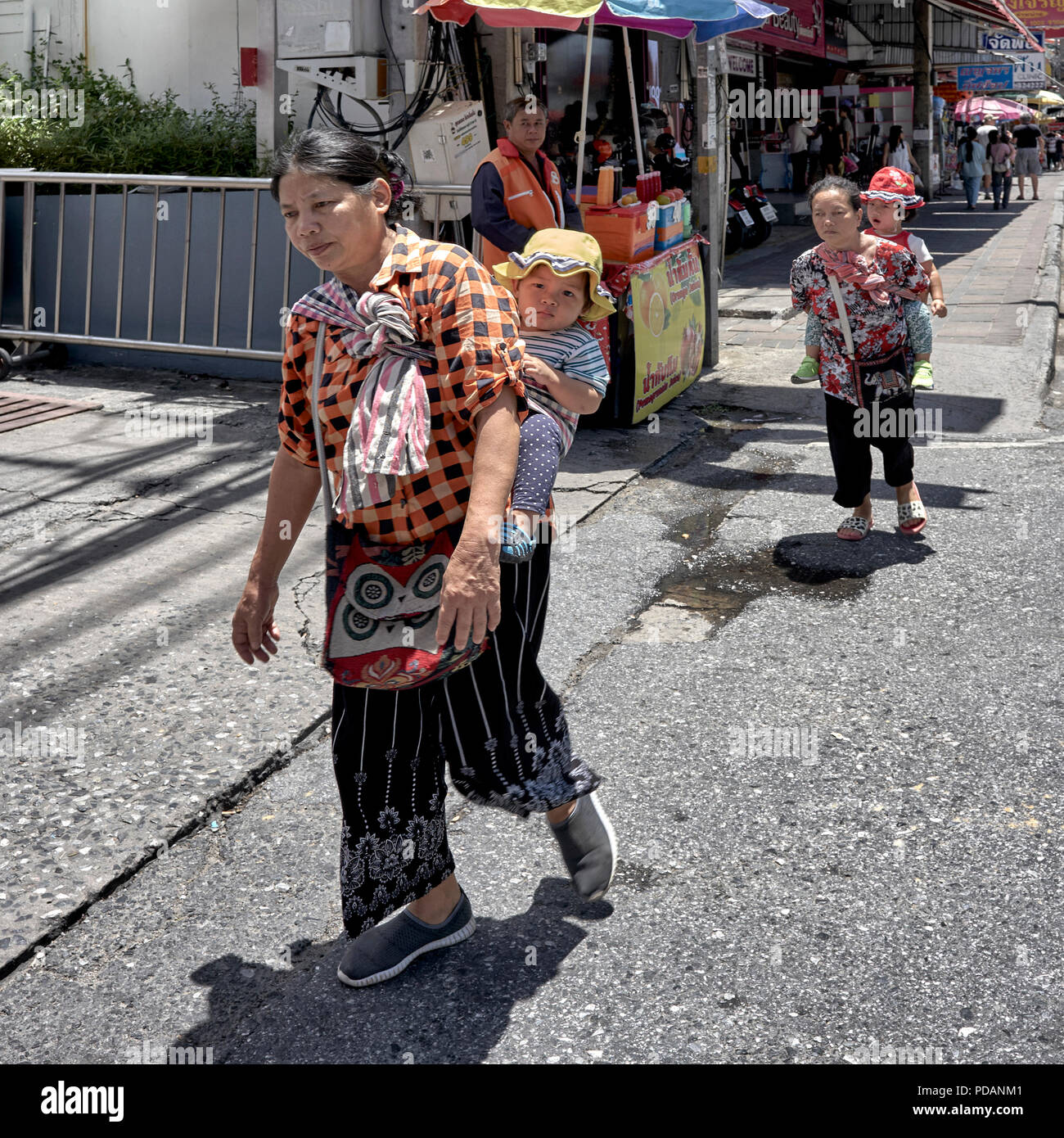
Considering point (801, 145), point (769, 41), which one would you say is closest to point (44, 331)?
point (769, 41)

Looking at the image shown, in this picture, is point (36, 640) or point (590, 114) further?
point (590, 114)

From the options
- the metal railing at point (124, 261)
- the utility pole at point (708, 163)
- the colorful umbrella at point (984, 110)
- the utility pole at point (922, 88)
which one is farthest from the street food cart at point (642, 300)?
the colorful umbrella at point (984, 110)

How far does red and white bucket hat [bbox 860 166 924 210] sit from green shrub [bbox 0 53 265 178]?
495 cm

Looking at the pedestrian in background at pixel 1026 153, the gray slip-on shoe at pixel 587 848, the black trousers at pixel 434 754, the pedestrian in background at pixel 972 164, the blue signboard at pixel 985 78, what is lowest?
the gray slip-on shoe at pixel 587 848

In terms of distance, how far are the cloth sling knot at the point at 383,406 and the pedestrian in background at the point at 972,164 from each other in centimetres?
2491

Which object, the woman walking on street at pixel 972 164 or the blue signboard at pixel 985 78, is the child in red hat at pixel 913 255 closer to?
the woman walking on street at pixel 972 164

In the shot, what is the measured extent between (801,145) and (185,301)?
16.6 metres

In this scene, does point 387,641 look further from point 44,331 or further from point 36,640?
point 44,331

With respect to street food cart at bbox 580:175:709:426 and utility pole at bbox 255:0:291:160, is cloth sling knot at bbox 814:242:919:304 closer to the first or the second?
street food cart at bbox 580:175:709:426

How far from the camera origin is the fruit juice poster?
762 centimetres

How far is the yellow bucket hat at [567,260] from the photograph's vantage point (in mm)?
2840

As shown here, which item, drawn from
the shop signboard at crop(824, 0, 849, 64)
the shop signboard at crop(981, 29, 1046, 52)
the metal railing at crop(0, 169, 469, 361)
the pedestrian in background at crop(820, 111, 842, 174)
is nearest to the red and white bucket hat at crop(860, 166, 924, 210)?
the metal railing at crop(0, 169, 469, 361)

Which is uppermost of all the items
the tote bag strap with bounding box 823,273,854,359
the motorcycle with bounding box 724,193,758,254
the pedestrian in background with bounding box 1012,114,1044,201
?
the pedestrian in background with bounding box 1012,114,1044,201
